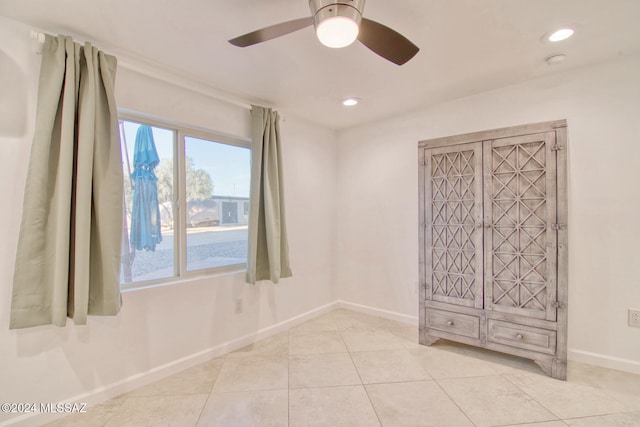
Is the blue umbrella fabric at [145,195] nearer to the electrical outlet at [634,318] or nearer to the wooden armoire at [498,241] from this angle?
the wooden armoire at [498,241]

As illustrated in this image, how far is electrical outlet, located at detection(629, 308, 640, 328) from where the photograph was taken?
2.10 meters

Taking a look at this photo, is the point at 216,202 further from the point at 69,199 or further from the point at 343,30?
the point at 343,30

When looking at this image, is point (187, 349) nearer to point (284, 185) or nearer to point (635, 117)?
point (284, 185)

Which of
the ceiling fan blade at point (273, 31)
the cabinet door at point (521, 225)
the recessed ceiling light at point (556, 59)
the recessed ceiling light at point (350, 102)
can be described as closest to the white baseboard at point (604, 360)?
the cabinet door at point (521, 225)

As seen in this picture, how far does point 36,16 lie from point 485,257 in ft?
10.8

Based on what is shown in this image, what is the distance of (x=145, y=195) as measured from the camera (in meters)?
2.17

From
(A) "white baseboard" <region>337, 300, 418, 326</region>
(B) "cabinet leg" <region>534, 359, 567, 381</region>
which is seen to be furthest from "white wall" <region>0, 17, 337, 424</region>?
(B) "cabinet leg" <region>534, 359, 567, 381</region>

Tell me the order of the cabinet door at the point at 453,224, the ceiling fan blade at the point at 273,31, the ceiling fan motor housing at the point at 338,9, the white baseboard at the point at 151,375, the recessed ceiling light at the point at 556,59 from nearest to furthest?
the ceiling fan motor housing at the point at 338,9 < the ceiling fan blade at the point at 273,31 < the white baseboard at the point at 151,375 < the recessed ceiling light at the point at 556,59 < the cabinet door at the point at 453,224

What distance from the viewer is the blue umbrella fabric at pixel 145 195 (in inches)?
84.0

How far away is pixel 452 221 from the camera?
254 cm

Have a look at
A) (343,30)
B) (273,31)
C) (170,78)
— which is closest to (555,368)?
(343,30)

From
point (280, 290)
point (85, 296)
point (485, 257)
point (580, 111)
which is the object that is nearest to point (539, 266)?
point (485, 257)

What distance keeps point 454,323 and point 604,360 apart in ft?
3.46

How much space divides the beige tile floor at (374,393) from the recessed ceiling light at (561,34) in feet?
7.47
